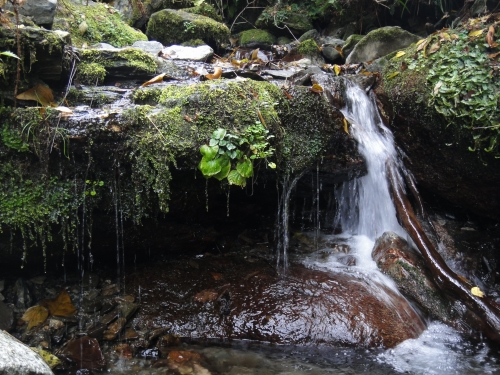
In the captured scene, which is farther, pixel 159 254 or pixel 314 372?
pixel 159 254

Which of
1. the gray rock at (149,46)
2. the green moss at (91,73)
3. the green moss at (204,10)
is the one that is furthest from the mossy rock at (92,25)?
the green moss at (204,10)

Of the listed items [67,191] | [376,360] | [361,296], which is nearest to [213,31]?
[67,191]

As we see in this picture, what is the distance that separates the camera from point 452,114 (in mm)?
4859

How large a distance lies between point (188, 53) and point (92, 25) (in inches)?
63.4

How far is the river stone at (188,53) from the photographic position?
22.6ft

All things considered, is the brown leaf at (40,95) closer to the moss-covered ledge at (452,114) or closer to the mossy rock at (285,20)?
the moss-covered ledge at (452,114)

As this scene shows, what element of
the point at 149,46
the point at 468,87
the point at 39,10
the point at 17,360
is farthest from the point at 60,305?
the point at 468,87

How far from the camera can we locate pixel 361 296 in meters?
4.60

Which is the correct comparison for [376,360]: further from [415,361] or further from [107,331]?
[107,331]

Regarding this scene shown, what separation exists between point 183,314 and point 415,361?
2.34 metres

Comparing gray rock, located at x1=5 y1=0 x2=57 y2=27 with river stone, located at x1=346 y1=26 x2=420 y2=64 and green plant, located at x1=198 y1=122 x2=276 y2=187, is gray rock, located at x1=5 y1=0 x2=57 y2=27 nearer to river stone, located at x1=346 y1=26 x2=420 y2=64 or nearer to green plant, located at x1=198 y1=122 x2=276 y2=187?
green plant, located at x1=198 y1=122 x2=276 y2=187

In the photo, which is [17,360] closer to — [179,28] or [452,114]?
[452,114]

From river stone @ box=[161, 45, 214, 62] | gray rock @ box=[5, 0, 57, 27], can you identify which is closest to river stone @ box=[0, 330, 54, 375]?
gray rock @ box=[5, 0, 57, 27]

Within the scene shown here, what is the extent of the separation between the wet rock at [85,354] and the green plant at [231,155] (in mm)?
1910
